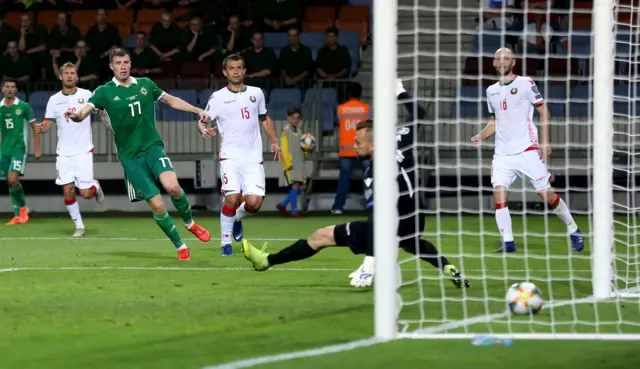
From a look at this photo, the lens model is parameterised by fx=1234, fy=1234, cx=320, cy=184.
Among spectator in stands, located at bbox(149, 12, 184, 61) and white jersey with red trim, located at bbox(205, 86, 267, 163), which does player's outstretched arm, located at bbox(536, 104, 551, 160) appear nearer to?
white jersey with red trim, located at bbox(205, 86, 267, 163)

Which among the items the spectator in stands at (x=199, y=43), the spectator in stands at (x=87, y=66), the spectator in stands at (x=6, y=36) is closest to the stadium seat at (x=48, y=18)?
the spectator in stands at (x=6, y=36)

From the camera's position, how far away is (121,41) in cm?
2202

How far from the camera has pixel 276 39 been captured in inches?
877

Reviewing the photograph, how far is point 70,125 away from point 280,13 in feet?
22.0

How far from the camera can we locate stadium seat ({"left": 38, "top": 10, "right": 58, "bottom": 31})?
78.0 ft

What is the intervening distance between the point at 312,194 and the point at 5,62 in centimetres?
602

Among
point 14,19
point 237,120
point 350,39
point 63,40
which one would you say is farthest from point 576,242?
point 14,19

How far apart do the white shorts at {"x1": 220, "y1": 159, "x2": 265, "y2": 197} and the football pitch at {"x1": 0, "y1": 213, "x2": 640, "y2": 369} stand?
2.23 ft

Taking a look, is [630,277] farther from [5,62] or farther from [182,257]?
[5,62]

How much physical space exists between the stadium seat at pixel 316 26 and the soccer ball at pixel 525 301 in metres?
15.8

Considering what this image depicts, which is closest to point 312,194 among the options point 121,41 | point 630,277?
point 121,41

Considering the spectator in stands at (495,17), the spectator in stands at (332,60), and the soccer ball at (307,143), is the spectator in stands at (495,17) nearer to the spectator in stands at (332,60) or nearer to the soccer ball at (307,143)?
the spectator in stands at (332,60)

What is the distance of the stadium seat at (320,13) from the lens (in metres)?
23.1

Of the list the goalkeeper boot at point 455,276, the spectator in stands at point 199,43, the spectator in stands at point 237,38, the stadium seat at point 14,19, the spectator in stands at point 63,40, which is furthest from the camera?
the stadium seat at point 14,19
